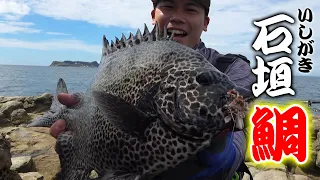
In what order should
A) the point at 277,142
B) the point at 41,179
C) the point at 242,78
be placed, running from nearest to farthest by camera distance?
the point at 242,78 → the point at 277,142 → the point at 41,179

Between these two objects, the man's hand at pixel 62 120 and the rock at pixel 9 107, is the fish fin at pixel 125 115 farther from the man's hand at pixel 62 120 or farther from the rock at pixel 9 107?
the rock at pixel 9 107

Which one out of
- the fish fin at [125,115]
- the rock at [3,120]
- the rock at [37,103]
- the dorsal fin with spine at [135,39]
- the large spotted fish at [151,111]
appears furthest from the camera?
the rock at [37,103]

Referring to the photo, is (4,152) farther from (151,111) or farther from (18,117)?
(18,117)

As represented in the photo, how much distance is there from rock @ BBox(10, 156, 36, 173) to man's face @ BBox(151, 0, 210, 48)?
5590 millimetres

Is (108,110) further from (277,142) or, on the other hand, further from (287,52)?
(287,52)

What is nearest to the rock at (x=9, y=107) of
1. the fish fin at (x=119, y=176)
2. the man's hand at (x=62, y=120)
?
the man's hand at (x=62, y=120)

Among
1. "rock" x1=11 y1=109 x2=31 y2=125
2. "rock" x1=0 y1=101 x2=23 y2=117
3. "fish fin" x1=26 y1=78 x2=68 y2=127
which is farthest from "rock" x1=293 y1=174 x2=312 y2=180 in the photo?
"rock" x1=0 y1=101 x2=23 y2=117

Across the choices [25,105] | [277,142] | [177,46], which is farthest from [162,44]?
[25,105]

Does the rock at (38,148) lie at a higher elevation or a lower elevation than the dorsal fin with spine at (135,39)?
lower

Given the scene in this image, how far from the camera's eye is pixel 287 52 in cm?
757

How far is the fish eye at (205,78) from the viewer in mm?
2590

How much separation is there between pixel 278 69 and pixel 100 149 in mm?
5517

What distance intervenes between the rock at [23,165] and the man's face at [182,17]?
559cm

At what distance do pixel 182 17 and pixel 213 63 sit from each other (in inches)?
26.6
